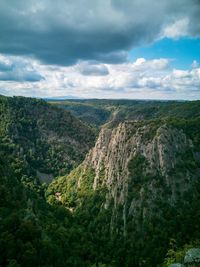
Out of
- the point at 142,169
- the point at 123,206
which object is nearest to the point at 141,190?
the point at 123,206

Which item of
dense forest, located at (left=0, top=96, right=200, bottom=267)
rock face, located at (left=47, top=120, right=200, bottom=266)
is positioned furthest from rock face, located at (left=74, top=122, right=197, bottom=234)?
dense forest, located at (left=0, top=96, right=200, bottom=267)

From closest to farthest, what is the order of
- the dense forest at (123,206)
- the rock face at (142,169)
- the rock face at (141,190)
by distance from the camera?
the dense forest at (123,206)
the rock face at (141,190)
the rock face at (142,169)

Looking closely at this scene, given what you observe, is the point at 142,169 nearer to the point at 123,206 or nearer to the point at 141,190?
the point at 141,190

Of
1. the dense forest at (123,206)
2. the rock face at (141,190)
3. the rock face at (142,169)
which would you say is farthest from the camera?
the rock face at (142,169)

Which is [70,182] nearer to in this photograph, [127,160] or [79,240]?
[127,160]

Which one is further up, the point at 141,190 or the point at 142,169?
the point at 142,169

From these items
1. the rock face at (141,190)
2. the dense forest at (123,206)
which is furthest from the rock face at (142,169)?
the dense forest at (123,206)

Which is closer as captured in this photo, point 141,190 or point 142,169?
point 141,190

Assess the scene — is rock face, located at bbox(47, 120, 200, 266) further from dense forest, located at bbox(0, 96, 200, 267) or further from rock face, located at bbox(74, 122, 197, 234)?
dense forest, located at bbox(0, 96, 200, 267)

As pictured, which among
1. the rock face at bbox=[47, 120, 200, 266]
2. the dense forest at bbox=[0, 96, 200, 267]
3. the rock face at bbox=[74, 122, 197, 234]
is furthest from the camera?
the rock face at bbox=[74, 122, 197, 234]

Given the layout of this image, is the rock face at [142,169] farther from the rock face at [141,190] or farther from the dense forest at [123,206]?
the dense forest at [123,206]

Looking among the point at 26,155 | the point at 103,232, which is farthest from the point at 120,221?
the point at 26,155

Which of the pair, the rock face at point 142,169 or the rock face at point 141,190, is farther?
the rock face at point 142,169
